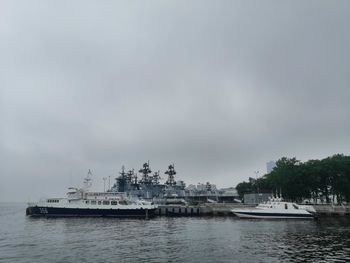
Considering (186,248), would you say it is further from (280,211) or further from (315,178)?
(315,178)

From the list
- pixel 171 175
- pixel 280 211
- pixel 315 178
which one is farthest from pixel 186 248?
pixel 171 175

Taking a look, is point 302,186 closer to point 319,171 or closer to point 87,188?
point 319,171

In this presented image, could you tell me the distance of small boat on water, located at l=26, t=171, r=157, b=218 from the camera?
113m

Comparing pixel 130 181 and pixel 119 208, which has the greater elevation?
pixel 130 181

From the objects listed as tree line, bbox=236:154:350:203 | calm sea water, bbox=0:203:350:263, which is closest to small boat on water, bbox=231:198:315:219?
tree line, bbox=236:154:350:203

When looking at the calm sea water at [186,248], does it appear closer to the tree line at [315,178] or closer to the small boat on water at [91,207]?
the small boat on water at [91,207]

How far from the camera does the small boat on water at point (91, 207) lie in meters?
113

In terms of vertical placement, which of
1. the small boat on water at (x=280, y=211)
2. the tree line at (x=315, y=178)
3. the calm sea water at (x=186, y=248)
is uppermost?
the tree line at (x=315, y=178)

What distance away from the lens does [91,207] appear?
374ft

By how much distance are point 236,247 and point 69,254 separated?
68.5 ft

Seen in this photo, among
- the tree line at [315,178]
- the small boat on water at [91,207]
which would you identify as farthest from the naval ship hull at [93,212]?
the tree line at [315,178]

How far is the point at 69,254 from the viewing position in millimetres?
43312

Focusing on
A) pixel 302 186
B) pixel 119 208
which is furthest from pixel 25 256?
pixel 302 186

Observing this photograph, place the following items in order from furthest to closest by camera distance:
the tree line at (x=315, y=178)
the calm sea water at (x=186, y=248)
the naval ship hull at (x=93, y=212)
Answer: the tree line at (x=315, y=178)
the naval ship hull at (x=93, y=212)
the calm sea water at (x=186, y=248)
